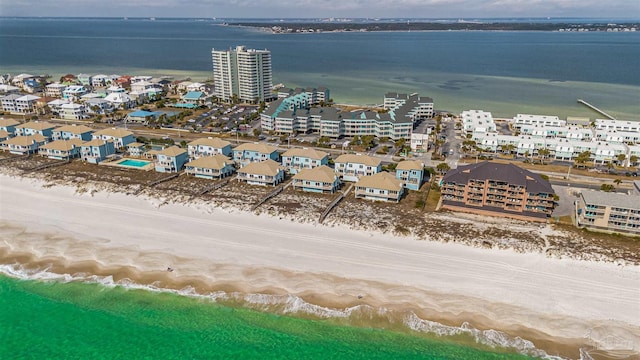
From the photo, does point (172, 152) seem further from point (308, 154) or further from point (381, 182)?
point (381, 182)

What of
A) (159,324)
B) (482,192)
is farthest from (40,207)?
(482,192)

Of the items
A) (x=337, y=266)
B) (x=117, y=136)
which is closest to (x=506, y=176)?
(x=337, y=266)

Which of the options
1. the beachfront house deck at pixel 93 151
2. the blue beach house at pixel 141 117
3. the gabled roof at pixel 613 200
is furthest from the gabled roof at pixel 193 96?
the gabled roof at pixel 613 200

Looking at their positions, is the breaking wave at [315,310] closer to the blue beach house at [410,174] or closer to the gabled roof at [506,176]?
the gabled roof at [506,176]

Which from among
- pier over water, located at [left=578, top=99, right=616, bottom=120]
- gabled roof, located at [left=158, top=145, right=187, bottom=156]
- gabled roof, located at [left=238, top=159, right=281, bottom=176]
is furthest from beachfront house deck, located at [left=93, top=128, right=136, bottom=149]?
pier over water, located at [left=578, top=99, right=616, bottom=120]

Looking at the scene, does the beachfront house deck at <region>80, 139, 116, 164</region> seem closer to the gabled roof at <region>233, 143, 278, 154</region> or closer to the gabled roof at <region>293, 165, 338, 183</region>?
the gabled roof at <region>233, 143, 278, 154</region>
